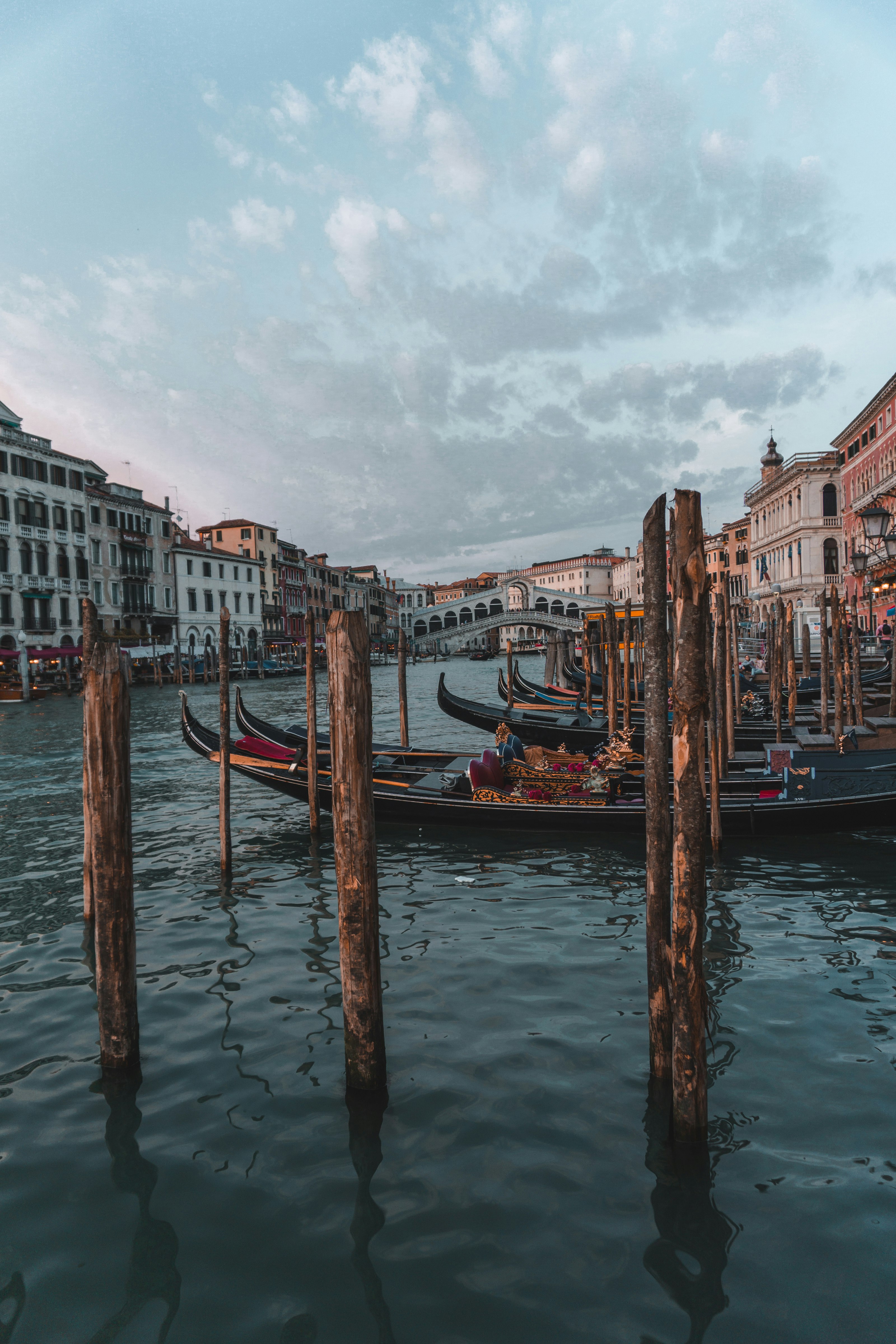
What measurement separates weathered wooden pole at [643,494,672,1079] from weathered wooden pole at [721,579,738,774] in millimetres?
5806

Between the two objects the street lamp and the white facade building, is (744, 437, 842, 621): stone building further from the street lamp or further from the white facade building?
the street lamp

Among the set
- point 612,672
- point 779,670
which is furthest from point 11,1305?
point 779,670

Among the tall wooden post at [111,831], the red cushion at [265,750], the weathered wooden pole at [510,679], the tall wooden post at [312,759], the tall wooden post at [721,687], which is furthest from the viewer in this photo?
the weathered wooden pole at [510,679]

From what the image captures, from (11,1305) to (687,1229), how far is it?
188cm

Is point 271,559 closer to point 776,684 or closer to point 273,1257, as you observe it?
point 776,684

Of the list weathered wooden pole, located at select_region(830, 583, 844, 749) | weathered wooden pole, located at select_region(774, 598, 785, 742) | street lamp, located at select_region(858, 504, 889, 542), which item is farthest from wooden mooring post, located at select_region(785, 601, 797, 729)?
street lamp, located at select_region(858, 504, 889, 542)

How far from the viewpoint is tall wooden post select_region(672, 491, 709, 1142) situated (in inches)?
103

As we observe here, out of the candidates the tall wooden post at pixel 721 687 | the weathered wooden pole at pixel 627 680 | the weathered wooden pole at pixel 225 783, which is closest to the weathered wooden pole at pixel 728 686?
the tall wooden post at pixel 721 687

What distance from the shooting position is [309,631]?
7551 millimetres

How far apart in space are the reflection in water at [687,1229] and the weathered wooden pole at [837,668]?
658cm

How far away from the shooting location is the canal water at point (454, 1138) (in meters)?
2.25

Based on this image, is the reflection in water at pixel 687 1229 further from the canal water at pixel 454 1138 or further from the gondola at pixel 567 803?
the gondola at pixel 567 803

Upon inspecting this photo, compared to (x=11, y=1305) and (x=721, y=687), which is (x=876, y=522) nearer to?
(x=721, y=687)

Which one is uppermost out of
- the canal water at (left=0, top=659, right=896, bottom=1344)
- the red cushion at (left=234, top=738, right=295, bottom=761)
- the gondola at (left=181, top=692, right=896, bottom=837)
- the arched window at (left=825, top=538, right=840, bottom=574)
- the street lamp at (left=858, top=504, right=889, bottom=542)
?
the arched window at (left=825, top=538, right=840, bottom=574)
